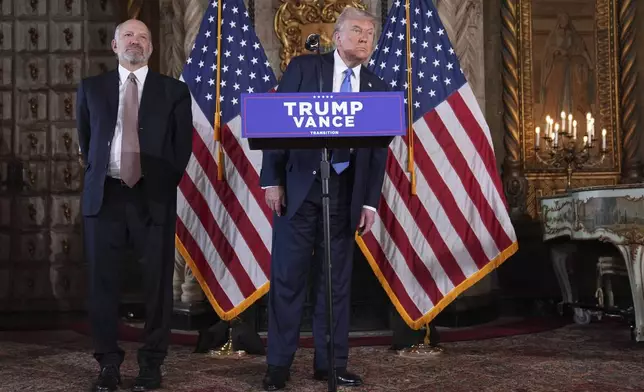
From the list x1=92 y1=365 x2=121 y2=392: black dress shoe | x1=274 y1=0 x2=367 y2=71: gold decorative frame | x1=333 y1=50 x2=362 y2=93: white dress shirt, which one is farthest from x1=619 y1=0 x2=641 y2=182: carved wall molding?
x1=92 y1=365 x2=121 y2=392: black dress shoe

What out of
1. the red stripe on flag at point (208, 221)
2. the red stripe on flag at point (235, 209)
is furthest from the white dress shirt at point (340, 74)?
the red stripe on flag at point (208, 221)

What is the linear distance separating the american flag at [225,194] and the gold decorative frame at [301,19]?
136 cm

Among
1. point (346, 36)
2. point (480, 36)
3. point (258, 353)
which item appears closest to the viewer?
point (346, 36)

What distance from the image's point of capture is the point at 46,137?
695 cm

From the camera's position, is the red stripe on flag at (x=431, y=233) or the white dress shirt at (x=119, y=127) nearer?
the white dress shirt at (x=119, y=127)

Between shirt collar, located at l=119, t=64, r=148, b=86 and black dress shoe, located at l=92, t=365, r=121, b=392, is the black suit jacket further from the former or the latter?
black dress shoe, located at l=92, t=365, r=121, b=392

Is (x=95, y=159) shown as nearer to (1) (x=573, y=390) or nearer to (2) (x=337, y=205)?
(2) (x=337, y=205)

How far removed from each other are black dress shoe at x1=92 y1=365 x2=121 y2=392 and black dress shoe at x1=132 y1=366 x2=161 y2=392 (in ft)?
0.32

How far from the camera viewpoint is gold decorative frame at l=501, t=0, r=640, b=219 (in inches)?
282

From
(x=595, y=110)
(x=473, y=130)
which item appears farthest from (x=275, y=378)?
(x=595, y=110)

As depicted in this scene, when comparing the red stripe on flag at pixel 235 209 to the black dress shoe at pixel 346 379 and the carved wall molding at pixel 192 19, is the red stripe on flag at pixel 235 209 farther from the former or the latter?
the carved wall molding at pixel 192 19

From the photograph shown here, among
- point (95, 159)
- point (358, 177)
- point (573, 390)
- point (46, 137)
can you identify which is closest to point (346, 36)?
point (358, 177)

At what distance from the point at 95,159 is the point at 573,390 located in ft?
8.78

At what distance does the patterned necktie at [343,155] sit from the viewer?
12.2 ft
